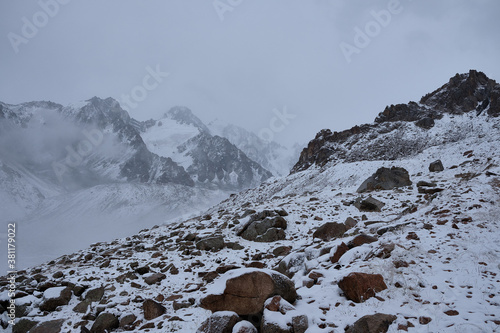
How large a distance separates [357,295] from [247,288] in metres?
2.71

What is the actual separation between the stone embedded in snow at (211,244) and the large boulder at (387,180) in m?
15.8

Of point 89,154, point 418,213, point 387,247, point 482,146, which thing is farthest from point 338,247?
point 89,154

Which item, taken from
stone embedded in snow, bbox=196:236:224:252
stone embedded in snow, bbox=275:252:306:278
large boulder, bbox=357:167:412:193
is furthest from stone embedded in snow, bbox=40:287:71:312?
large boulder, bbox=357:167:412:193

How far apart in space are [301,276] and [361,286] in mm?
2943

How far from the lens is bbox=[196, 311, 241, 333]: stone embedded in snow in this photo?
5766 millimetres

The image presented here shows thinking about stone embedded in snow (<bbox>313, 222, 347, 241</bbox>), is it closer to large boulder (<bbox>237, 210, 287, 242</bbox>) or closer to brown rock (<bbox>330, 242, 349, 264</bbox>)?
large boulder (<bbox>237, 210, 287, 242</bbox>)

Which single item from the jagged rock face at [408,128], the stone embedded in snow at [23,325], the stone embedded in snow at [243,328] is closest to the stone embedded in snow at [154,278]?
the stone embedded in snow at [23,325]

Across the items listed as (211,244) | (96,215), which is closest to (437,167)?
(211,244)

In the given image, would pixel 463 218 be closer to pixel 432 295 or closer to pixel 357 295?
pixel 432 295

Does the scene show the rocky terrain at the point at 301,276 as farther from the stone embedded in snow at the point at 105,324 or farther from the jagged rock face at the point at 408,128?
the jagged rock face at the point at 408,128

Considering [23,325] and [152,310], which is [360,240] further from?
[23,325]

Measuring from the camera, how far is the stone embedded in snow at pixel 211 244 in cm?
1595

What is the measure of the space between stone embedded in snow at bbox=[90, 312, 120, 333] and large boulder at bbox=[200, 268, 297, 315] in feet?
12.6

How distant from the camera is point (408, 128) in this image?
209 ft
